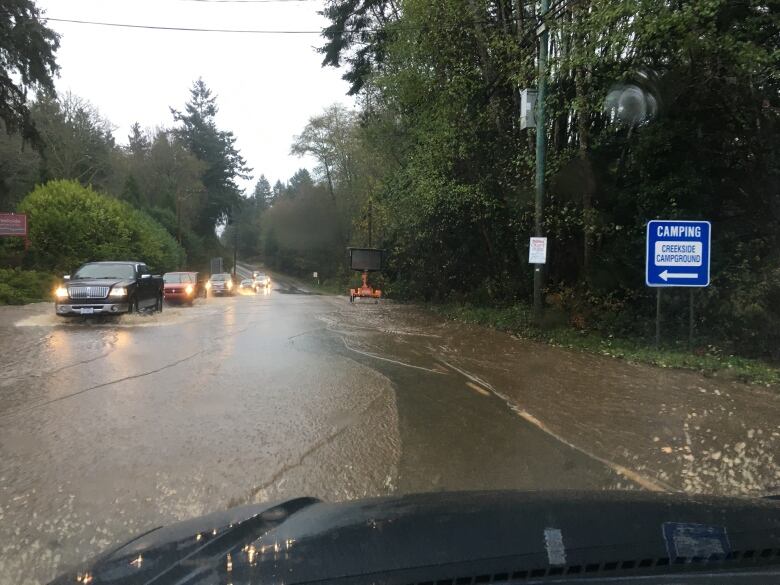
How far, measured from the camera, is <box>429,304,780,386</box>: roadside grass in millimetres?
9734

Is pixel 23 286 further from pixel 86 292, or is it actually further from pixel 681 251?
pixel 681 251

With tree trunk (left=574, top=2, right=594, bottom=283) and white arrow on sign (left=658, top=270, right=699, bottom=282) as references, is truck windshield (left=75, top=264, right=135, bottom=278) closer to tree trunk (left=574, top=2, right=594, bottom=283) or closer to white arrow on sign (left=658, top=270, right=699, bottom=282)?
tree trunk (left=574, top=2, right=594, bottom=283)

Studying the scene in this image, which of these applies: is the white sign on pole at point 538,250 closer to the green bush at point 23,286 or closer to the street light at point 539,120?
the street light at point 539,120

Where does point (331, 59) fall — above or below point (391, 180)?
above

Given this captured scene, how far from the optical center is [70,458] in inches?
220

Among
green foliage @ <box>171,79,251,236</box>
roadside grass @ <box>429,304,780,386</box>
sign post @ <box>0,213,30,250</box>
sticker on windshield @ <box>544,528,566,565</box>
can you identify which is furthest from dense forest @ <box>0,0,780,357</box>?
green foliage @ <box>171,79,251,236</box>

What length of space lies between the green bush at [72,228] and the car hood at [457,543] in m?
32.0

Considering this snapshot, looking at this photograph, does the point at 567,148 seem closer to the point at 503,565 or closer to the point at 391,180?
the point at 391,180

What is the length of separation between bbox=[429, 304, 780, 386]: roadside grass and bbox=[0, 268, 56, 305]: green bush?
17.8 m

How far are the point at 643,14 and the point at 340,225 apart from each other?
167 feet

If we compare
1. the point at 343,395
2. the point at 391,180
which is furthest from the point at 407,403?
the point at 391,180

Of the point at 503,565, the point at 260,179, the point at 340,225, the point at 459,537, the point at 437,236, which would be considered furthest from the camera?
the point at 260,179

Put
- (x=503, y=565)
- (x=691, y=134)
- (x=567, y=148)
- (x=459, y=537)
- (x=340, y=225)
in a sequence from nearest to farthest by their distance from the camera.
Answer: (x=503, y=565), (x=459, y=537), (x=691, y=134), (x=567, y=148), (x=340, y=225)

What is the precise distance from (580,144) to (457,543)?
13829mm
